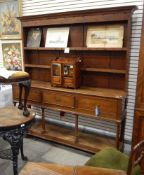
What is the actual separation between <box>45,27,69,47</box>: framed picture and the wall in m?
0.31

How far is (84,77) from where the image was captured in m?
3.00

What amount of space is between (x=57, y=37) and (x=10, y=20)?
1.13 metres

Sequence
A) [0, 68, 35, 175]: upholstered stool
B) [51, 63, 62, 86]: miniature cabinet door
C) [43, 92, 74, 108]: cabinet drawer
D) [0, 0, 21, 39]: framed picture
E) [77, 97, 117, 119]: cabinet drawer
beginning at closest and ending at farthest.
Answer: [0, 68, 35, 175]: upholstered stool < [77, 97, 117, 119]: cabinet drawer < [43, 92, 74, 108]: cabinet drawer < [51, 63, 62, 86]: miniature cabinet door < [0, 0, 21, 39]: framed picture

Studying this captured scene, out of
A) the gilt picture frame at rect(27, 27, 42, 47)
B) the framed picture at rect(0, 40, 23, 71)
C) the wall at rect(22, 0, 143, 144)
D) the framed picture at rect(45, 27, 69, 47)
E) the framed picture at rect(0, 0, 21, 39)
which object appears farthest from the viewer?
the framed picture at rect(0, 40, 23, 71)

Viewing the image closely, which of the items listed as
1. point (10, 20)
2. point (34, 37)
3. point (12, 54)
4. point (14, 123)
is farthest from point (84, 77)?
point (10, 20)

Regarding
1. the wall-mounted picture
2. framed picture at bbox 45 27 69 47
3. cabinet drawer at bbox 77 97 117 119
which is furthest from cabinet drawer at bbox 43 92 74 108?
the wall-mounted picture

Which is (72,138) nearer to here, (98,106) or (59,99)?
(59,99)

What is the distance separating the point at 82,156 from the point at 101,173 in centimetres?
160

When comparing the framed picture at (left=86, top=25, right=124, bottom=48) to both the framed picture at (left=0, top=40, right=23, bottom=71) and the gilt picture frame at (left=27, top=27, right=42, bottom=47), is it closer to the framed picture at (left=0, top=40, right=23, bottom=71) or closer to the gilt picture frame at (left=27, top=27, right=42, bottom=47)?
the gilt picture frame at (left=27, top=27, right=42, bottom=47)

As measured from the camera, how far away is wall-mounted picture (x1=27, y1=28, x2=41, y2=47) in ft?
10.3

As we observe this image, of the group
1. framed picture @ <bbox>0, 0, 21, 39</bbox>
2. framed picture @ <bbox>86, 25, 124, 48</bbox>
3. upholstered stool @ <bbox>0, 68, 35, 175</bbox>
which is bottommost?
upholstered stool @ <bbox>0, 68, 35, 175</bbox>

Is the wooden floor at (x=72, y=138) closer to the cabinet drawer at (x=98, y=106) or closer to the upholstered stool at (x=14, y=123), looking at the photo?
the cabinet drawer at (x=98, y=106)

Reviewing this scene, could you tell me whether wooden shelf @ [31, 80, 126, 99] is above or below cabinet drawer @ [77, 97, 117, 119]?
above

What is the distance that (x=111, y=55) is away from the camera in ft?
9.00
